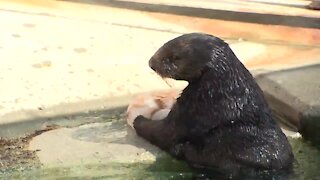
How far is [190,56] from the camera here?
375cm

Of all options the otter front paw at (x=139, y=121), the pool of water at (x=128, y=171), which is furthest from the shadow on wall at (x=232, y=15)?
the pool of water at (x=128, y=171)

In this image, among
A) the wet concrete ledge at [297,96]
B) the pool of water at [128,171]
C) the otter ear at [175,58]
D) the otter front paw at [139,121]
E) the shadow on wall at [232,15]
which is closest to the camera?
the pool of water at [128,171]

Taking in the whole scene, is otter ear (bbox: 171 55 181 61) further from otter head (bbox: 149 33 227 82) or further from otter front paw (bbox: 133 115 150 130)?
otter front paw (bbox: 133 115 150 130)

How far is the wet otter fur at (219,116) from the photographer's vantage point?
3693 millimetres

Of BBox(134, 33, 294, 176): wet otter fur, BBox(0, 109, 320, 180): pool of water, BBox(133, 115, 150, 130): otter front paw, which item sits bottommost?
BBox(0, 109, 320, 180): pool of water

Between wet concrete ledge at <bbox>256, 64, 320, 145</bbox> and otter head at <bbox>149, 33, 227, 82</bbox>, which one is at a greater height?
otter head at <bbox>149, 33, 227, 82</bbox>

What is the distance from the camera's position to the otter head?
12.3 ft

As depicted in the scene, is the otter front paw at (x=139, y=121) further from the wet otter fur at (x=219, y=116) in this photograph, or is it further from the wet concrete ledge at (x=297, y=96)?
the wet concrete ledge at (x=297, y=96)

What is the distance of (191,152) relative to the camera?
3797mm

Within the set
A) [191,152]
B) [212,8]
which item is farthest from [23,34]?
[191,152]

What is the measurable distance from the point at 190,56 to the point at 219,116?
1.07 feet

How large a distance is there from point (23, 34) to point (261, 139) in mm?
2874

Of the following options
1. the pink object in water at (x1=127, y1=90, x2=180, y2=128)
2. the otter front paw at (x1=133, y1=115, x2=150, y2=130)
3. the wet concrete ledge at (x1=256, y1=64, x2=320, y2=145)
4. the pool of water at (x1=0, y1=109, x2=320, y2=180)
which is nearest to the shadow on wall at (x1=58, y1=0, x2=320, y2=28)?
the wet concrete ledge at (x1=256, y1=64, x2=320, y2=145)

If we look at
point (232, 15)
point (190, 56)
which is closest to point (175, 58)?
point (190, 56)
